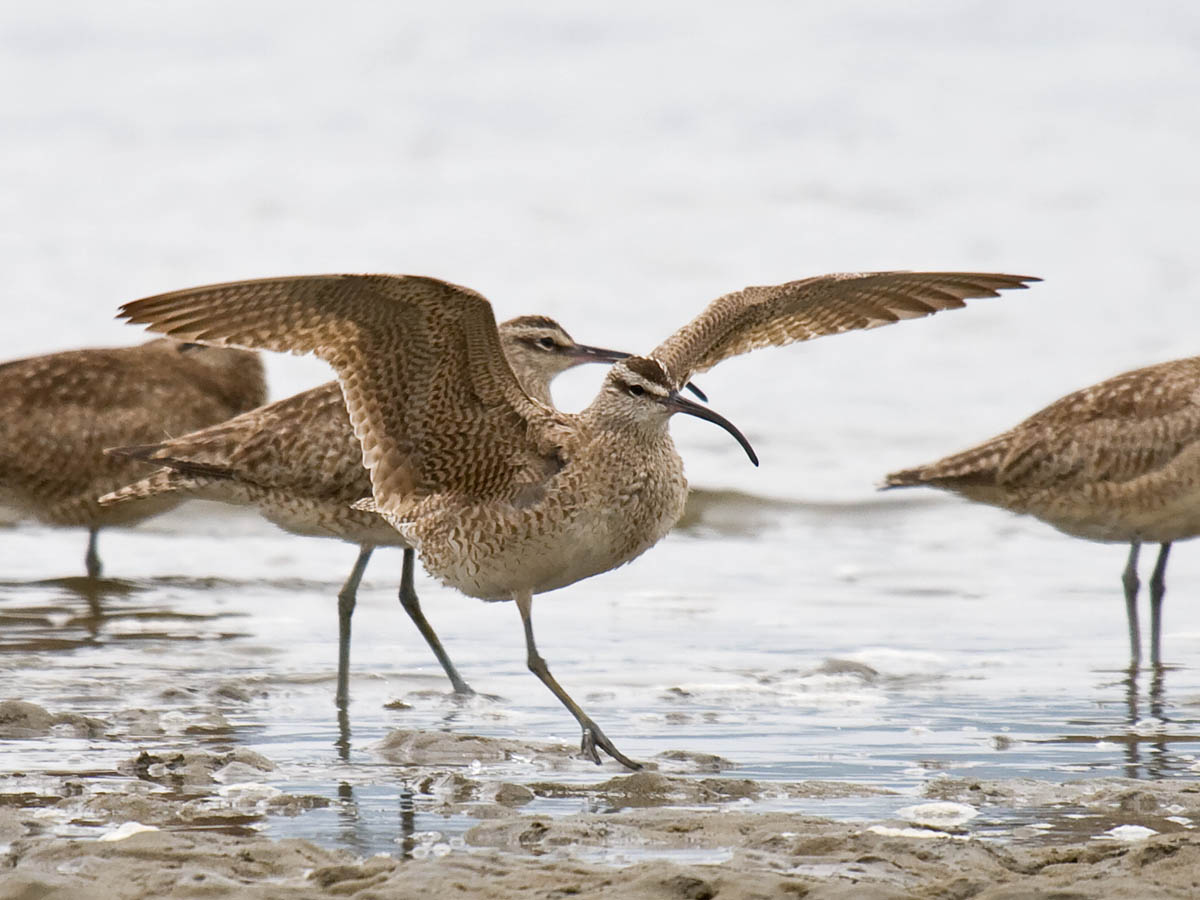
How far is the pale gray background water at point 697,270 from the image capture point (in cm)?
698

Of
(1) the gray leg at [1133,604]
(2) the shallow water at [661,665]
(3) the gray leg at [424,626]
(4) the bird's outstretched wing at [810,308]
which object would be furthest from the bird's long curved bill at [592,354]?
(1) the gray leg at [1133,604]

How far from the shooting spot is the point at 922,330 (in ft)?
54.2

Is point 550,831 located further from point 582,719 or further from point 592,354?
point 592,354

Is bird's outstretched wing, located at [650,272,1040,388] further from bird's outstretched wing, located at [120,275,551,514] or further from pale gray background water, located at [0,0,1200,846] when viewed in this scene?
pale gray background water, located at [0,0,1200,846]

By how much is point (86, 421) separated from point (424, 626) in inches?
109

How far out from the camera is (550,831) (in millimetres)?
4723

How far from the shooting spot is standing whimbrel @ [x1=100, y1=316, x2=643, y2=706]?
24.8 ft

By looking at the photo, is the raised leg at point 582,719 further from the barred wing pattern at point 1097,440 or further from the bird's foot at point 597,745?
the barred wing pattern at point 1097,440

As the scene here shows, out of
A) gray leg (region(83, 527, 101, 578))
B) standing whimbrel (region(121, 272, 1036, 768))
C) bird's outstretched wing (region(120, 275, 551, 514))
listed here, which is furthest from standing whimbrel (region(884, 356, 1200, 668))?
gray leg (region(83, 527, 101, 578))

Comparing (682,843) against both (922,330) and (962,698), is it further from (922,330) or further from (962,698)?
(922,330)

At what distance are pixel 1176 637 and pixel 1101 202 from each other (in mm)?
12091

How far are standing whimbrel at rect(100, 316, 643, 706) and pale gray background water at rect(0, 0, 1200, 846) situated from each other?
51cm

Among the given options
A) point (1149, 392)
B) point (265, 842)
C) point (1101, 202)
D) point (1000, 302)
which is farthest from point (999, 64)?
point (265, 842)

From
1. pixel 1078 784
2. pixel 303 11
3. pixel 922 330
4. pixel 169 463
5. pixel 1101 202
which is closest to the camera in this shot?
pixel 1078 784
